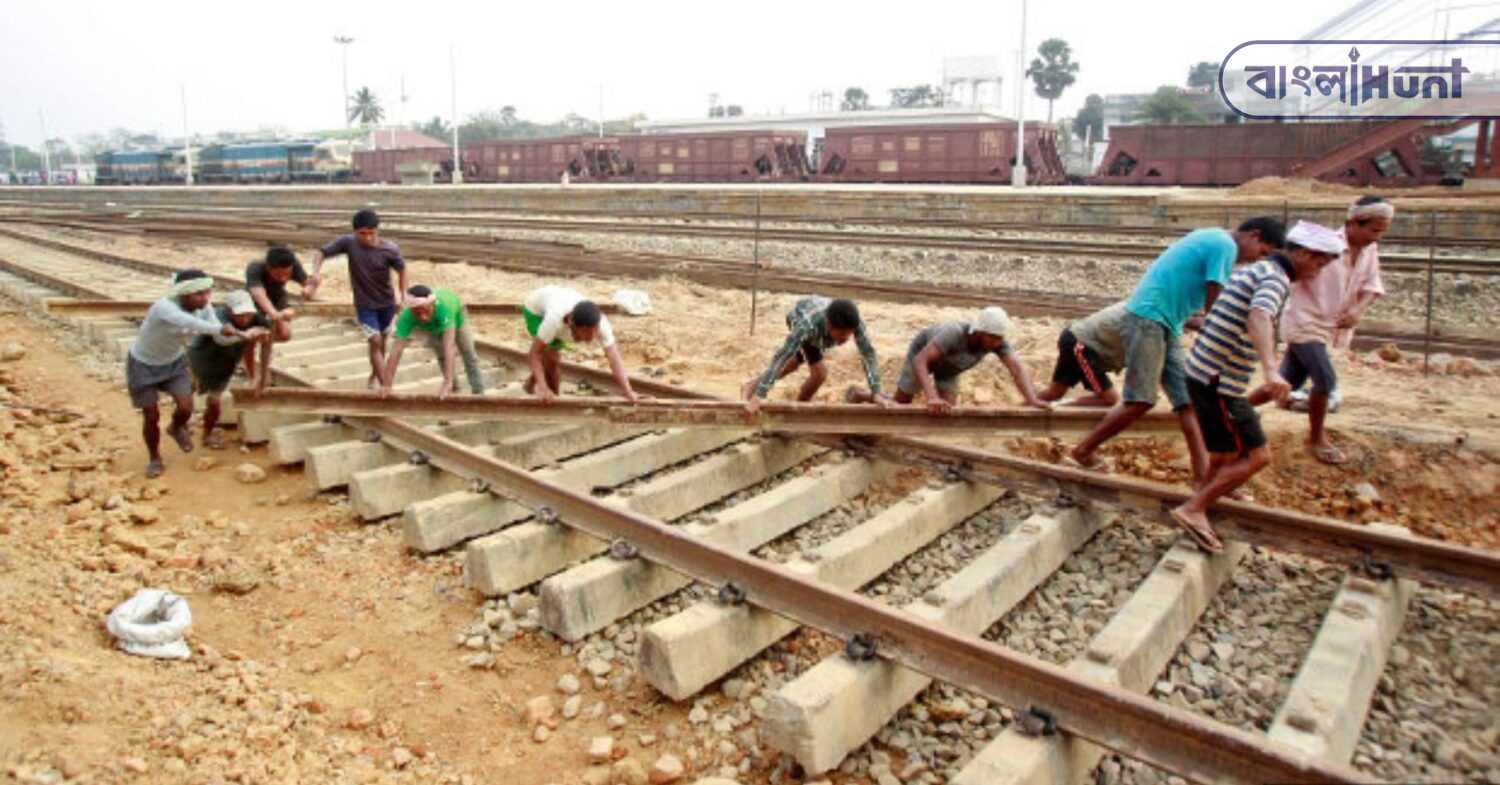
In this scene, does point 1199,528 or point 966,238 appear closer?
point 1199,528

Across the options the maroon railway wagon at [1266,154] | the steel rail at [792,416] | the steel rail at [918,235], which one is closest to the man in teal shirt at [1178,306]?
the steel rail at [792,416]

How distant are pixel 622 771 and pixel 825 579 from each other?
1267mm

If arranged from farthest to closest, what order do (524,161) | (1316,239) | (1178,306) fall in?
(524,161)
(1178,306)
(1316,239)

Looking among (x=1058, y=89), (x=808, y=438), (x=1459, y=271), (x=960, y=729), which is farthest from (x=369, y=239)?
(x=1058, y=89)

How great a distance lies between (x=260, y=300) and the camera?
697 cm

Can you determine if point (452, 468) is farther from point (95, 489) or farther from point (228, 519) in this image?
point (95, 489)

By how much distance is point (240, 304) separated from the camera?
6738mm

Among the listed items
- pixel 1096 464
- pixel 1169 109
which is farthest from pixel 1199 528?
pixel 1169 109

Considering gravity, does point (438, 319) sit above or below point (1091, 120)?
below

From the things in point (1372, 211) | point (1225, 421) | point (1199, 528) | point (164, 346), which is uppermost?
point (1372, 211)

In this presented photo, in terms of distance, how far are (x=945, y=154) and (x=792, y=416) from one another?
27.8 meters

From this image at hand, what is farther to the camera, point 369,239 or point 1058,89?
point 1058,89

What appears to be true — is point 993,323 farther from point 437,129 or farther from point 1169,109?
point 437,129

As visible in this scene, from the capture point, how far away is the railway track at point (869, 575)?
308 centimetres
